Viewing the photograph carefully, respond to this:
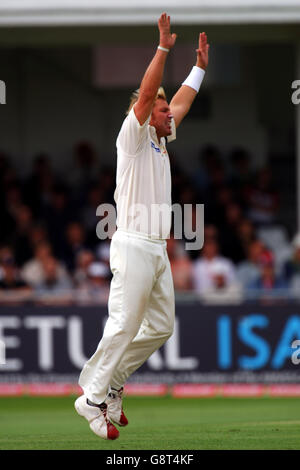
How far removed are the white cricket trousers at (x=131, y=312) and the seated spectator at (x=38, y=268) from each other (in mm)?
5951

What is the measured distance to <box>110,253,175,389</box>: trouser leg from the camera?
22.0ft

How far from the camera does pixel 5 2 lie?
13086 millimetres

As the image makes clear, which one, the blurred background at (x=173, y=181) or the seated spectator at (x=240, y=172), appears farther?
the seated spectator at (x=240, y=172)

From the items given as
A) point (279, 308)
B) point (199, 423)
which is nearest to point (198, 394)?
point (279, 308)

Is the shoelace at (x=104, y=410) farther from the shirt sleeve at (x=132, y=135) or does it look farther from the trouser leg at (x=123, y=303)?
the shirt sleeve at (x=132, y=135)

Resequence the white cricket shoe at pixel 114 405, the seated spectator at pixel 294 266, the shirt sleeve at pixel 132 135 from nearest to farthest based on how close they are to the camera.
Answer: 1. the shirt sleeve at pixel 132 135
2. the white cricket shoe at pixel 114 405
3. the seated spectator at pixel 294 266

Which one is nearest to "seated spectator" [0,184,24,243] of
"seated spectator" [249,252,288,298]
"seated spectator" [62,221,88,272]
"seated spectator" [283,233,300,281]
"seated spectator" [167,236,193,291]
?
"seated spectator" [62,221,88,272]

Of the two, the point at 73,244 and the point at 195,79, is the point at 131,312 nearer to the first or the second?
the point at 195,79

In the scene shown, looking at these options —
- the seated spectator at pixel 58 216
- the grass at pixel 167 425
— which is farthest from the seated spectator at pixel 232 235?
the grass at pixel 167 425

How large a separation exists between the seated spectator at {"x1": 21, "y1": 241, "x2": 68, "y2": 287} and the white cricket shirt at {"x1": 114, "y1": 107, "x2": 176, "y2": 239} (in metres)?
6.10

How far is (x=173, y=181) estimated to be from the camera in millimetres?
15203

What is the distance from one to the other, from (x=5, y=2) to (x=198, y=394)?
573 cm

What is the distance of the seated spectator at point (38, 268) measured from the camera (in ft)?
41.9

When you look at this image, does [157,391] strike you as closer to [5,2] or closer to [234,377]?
[234,377]
